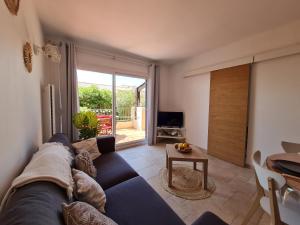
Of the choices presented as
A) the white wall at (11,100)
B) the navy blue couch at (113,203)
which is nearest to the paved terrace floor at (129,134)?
the navy blue couch at (113,203)

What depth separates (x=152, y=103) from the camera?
4.13 metres

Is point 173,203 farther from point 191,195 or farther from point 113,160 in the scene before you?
point 113,160

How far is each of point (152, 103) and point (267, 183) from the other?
325 centimetres

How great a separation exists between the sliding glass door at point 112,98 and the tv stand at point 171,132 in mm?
552

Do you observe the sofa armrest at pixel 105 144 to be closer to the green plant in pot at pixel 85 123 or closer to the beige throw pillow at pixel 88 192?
the green plant in pot at pixel 85 123

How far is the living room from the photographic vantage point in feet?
3.83

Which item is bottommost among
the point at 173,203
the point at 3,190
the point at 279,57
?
the point at 173,203

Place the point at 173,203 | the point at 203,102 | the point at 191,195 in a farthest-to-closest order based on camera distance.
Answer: the point at 203,102 → the point at 191,195 → the point at 173,203

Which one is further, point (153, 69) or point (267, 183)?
point (153, 69)

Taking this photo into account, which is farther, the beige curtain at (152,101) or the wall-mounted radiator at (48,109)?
the beige curtain at (152,101)

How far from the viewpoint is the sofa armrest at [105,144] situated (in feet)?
7.63

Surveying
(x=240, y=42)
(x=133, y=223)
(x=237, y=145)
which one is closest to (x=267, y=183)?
(x=133, y=223)

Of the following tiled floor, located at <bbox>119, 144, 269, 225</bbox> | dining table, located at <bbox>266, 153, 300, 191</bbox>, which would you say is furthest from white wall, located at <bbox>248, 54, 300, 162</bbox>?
dining table, located at <bbox>266, 153, 300, 191</bbox>

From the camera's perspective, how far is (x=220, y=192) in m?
2.03
